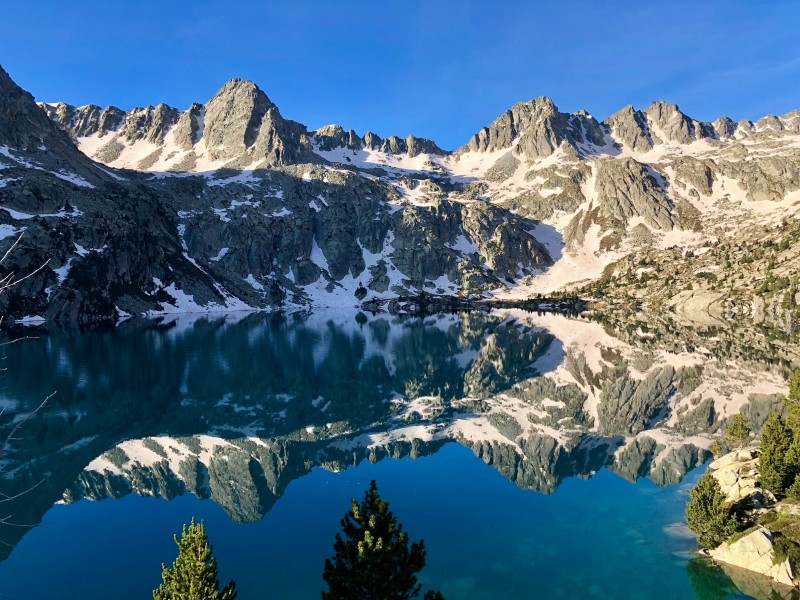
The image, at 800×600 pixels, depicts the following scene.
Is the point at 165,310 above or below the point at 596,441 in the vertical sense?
above

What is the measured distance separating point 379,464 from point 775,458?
2479 centimetres

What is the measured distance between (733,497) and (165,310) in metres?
185

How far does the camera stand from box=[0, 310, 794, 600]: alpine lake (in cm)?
2380

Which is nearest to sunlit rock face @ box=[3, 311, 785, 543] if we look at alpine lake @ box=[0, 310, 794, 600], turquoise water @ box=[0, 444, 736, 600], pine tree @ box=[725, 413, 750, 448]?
alpine lake @ box=[0, 310, 794, 600]

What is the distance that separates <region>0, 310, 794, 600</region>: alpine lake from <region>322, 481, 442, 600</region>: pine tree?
743cm

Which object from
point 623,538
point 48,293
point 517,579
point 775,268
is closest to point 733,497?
point 623,538

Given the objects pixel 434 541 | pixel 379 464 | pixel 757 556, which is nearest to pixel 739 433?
pixel 757 556

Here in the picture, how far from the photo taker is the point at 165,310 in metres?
183

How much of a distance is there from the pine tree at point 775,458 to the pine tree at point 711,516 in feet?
14.5

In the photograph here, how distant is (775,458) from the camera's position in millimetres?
27266

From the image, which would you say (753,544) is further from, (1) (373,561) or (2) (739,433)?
(1) (373,561)

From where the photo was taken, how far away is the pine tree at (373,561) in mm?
15266

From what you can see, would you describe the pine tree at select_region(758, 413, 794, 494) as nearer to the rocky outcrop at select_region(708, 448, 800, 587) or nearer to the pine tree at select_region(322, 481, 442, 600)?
the rocky outcrop at select_region(708, 448, 800, 587)

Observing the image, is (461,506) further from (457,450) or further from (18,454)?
(18,454)
